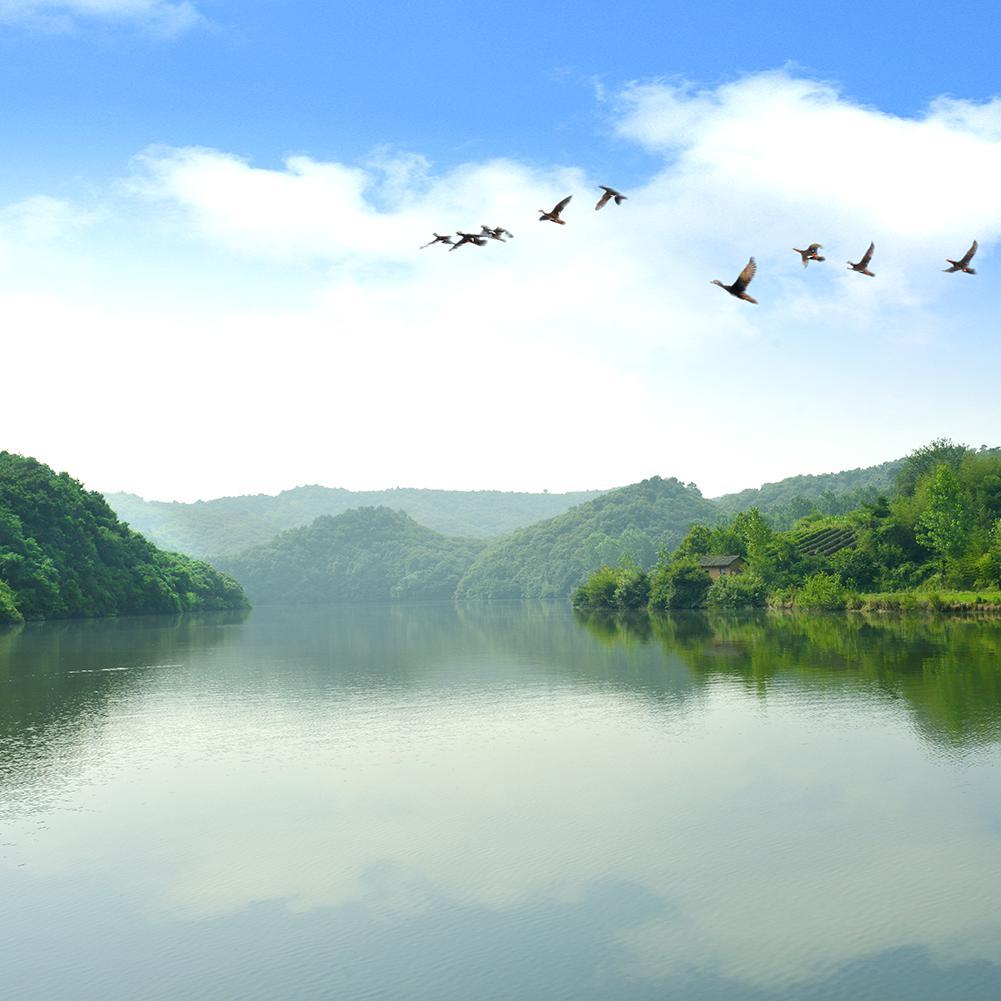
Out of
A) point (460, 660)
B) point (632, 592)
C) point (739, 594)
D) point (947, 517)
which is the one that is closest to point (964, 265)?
point (460, 660)

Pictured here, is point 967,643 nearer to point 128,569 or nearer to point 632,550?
point 128,569

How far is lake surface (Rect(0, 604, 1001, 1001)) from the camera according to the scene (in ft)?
37.8

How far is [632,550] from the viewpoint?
18138 centimetres

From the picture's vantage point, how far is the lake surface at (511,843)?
11.5m

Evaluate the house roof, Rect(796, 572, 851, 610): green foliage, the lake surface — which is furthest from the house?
the lake surface

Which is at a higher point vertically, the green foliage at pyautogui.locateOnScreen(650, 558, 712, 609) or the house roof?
the house roof

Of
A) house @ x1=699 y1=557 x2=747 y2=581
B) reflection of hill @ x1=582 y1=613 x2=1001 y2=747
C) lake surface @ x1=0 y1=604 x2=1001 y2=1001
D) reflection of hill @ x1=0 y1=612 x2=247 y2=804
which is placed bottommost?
reflection of hill @ x1=582 y1=613 x2=1001 y2=747

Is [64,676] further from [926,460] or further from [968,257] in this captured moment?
[926,460]

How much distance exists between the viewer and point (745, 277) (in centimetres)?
1767

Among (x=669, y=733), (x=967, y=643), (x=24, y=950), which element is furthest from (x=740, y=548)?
(x=24, y=950)

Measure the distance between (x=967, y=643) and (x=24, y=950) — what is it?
4196 centimetres

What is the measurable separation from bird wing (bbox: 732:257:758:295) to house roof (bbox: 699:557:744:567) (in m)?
87.0

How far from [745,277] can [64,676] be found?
111 ft

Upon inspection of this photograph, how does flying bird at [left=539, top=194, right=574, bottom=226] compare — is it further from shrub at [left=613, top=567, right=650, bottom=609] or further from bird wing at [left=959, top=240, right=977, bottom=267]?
shrub at [left=613, top=567, right=650, bottom=609]
